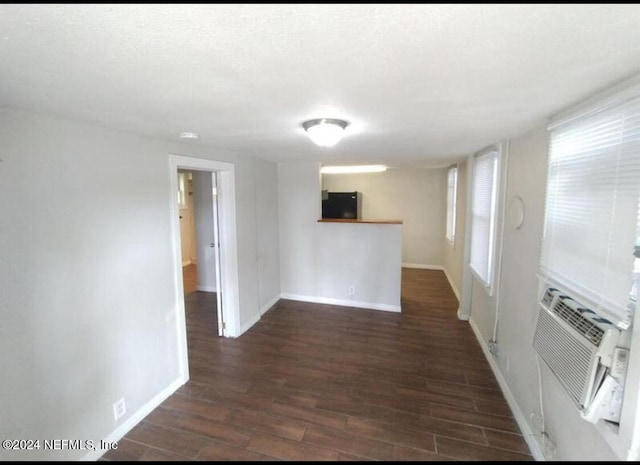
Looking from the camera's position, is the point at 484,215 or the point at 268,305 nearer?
the point at 484,215

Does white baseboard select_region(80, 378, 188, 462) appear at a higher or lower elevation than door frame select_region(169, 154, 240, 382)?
lower

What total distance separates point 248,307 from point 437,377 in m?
2.25

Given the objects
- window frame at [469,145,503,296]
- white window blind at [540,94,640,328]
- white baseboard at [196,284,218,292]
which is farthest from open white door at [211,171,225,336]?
white window blind at [540,94,640,328]

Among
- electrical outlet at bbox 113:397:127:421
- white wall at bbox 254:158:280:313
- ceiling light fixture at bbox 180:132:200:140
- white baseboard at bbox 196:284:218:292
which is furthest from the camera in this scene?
white baseboard at bbox 196:284:218:292

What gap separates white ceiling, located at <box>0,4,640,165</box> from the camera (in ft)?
2.30

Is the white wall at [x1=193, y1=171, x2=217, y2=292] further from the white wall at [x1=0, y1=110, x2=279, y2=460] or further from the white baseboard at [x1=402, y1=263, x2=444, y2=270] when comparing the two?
the white baseboard at [x1=402, y1=263, x2=444, y2=270]

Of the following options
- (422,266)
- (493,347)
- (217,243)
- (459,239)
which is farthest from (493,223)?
(422,266)

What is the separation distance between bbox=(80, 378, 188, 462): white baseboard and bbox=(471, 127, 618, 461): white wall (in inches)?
106

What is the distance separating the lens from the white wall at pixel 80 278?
1.45 metres

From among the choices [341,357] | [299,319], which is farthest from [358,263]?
[341,357]

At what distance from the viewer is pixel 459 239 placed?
4668 millimetres

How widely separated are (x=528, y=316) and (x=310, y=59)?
2190 millimetres

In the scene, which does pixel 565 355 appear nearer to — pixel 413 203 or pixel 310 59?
pixel 310 59

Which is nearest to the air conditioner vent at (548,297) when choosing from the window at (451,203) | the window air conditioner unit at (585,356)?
the window air conditioner unit at (585,356)
